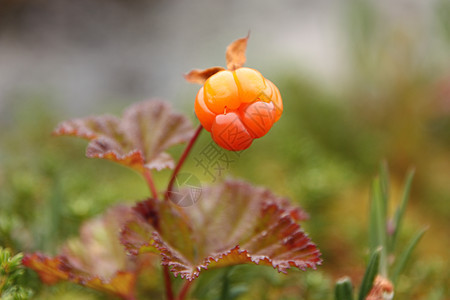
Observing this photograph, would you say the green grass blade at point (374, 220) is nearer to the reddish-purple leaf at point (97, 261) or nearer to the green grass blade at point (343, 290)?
the green grass blade at point (343, 290)

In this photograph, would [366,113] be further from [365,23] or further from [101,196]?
[101,196]

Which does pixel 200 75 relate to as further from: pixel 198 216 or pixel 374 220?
pixel 374 220

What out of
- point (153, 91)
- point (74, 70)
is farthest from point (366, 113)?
point (74, 70)

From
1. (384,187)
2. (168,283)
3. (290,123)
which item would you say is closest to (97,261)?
(168,283)

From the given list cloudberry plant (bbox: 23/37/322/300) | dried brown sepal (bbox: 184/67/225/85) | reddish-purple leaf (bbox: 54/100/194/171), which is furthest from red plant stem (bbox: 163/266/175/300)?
dried brown sepal (bbox: 184/67/225/85)

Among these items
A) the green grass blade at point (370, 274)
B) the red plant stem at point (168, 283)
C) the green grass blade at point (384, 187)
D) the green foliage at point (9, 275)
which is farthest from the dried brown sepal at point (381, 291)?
the green foliage at point (9, 275)

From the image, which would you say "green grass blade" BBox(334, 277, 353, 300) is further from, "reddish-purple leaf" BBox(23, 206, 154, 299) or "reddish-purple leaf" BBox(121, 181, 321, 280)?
"reddish-purple leaf" BBox(23, 206, 154, 299)
